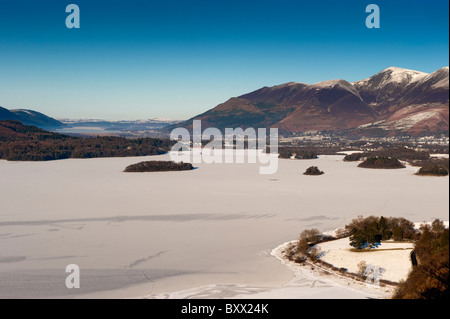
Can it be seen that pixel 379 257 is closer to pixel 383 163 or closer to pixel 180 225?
pixel 180 225

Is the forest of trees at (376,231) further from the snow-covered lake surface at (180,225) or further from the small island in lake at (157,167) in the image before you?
the small island in lake at (157,167)

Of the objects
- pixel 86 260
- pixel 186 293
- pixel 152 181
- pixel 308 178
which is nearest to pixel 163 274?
pixel 186 293

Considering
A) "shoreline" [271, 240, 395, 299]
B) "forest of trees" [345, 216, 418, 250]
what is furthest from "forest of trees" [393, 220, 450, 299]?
"forest of trees" [345, 216, 418, 250]

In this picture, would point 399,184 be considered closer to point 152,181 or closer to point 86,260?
point 152,181

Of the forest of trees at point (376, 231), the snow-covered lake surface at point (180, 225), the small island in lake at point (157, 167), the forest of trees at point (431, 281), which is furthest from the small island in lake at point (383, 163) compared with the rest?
the forest of trees at point (431, 281)
